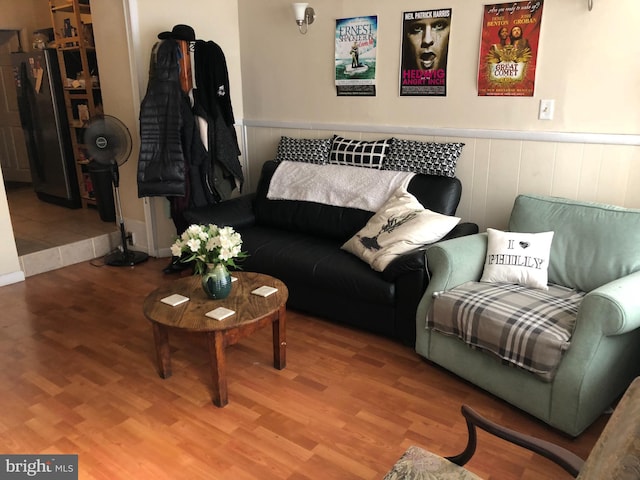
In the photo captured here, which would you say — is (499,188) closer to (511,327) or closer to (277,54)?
(511,327)

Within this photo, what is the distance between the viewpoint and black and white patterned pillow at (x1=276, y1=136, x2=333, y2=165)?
3.68m

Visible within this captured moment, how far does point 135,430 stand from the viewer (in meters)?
2.11

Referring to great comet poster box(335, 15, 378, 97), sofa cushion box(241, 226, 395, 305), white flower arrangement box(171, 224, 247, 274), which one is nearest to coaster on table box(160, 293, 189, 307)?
white flower arrangement box(171, 224, 247, 274)

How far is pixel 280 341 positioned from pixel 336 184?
132 cm

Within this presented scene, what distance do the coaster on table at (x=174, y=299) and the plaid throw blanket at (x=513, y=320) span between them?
1.19 m

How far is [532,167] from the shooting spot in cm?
295

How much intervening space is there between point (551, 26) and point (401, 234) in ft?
4.64

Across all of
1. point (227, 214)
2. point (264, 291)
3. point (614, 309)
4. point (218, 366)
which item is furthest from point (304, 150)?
point (614, 309)

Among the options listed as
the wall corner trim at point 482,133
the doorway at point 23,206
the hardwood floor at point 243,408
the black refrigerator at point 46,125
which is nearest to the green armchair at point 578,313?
the hardwood floor at point 243,408

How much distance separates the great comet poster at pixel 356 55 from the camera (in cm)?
345

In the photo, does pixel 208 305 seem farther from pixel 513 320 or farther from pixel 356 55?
pixel 356 55

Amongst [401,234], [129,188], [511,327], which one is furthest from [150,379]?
[129,188]

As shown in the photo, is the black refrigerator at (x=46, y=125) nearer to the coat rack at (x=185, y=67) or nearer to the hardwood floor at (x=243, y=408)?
the coat rack at (x=185, y=67)

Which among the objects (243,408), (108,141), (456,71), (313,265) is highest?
(456,71)
